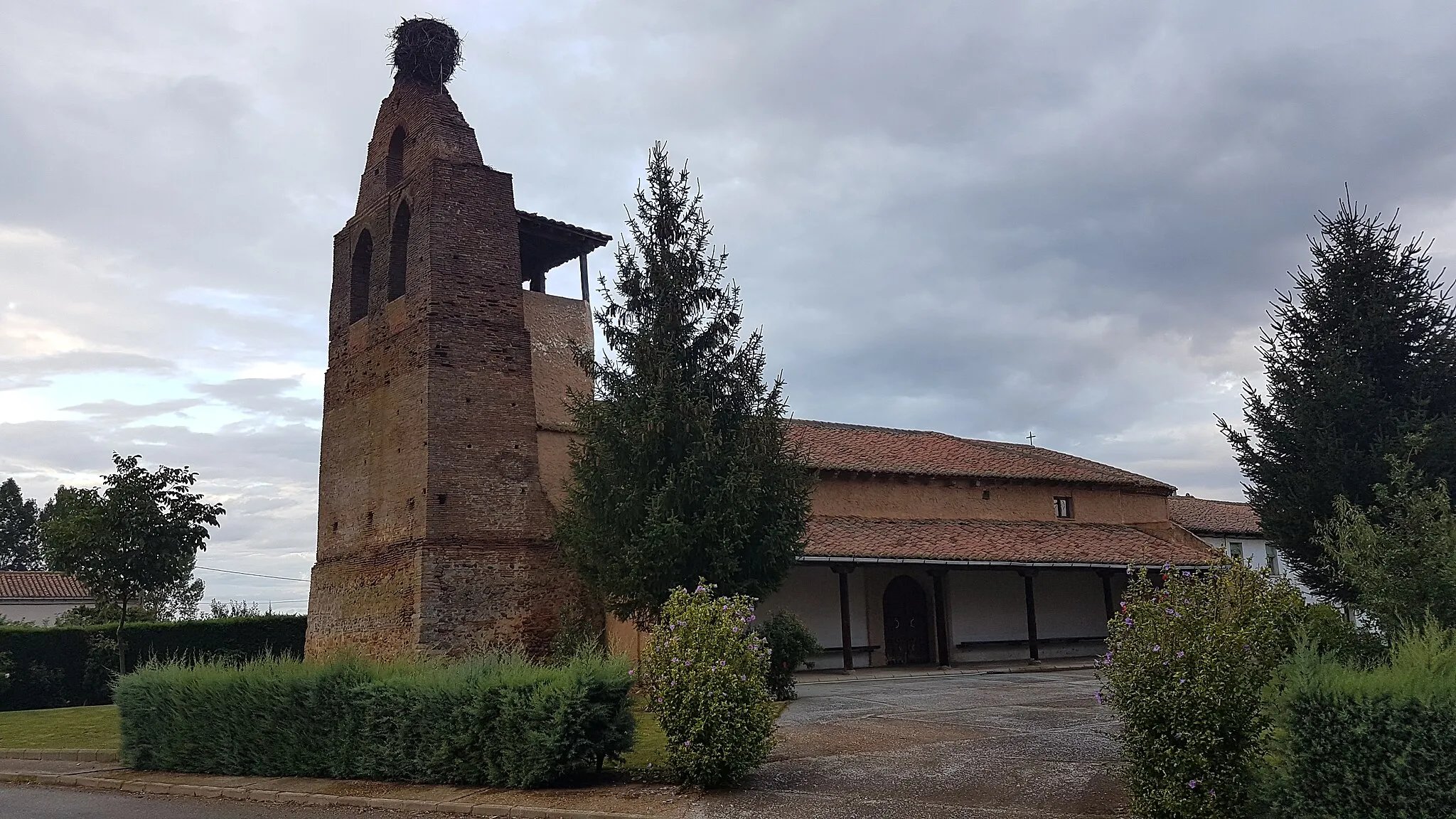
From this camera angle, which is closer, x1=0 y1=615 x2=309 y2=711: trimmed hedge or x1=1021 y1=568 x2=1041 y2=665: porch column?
x1=1021 y1=568 x2=1041 y2=665: porch column

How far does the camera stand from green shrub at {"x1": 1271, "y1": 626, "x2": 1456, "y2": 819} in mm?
6227

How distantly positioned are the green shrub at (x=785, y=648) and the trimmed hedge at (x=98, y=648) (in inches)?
537

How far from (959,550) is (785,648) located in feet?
27.6

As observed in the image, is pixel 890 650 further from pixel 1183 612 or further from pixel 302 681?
pixel 1183 612

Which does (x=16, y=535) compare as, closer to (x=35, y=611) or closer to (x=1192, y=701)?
(x=35, y=611)

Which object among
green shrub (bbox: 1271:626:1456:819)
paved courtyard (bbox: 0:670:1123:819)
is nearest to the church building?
paved courtyard (bbox: 0:670:1123:819)

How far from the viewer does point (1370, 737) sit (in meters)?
6.48

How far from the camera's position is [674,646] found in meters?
10.4

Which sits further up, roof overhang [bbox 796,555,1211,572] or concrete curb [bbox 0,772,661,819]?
roof overhang [bbox 796,555,1211,572]

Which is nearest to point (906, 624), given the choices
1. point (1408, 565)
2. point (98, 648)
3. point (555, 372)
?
point (555, 372)

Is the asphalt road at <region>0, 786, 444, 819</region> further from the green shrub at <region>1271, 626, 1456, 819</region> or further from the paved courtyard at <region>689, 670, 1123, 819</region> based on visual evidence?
the green shrub at <region>1271, 626, 1456, 819</region>

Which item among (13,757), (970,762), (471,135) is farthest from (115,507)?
(970,762)

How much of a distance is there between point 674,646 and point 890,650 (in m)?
16.7

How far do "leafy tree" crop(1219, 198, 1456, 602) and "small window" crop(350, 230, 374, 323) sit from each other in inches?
700
